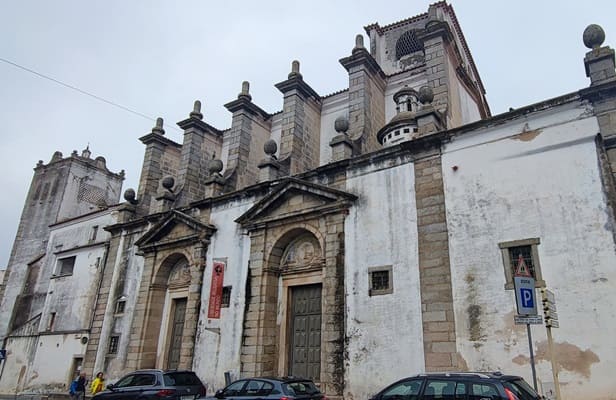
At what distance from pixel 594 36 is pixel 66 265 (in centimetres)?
2265

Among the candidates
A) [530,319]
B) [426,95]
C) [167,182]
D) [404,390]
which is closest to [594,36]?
[426,95]

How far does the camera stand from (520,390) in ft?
20.0

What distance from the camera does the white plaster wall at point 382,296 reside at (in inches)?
415

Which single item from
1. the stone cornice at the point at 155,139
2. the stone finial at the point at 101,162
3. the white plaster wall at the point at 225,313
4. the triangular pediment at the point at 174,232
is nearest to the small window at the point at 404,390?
the white plaster wall at the point at 225,313

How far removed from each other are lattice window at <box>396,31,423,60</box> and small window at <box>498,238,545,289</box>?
1269cm

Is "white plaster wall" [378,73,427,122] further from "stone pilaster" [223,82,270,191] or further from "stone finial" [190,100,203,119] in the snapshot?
"stone finial" [190,100,203,119]

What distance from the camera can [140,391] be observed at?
34.7 feet

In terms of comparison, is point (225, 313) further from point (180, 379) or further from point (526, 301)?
point (526, 301)

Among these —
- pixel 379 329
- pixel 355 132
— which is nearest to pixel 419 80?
pixel 355 132

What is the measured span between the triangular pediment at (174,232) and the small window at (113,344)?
3436 millimetres

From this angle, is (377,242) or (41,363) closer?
(377,242)

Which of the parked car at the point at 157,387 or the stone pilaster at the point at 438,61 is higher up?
the stone pilaster at the point at 438,61

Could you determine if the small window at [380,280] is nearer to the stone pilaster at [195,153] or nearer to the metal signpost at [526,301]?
the metal signpost at [526,301]

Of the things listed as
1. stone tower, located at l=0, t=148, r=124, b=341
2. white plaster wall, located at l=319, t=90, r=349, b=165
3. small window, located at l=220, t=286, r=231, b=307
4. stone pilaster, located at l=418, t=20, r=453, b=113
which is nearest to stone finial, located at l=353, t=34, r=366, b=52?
white plaster wall, located at l=319, t=90, r=349, b=165
